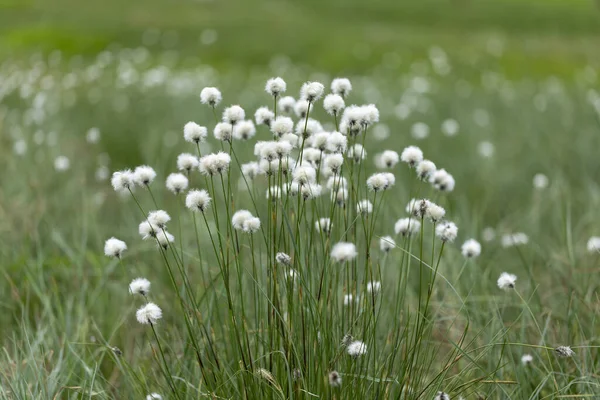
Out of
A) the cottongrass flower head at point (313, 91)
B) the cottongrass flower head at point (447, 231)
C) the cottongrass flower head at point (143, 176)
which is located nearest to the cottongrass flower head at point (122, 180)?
the cottongrass flower head at point (143, 176)

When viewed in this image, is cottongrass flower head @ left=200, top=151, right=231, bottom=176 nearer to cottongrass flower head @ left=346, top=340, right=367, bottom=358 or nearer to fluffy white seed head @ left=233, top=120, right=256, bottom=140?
fluffy white seed head @ left=233, top=120, right=256, bottom=140

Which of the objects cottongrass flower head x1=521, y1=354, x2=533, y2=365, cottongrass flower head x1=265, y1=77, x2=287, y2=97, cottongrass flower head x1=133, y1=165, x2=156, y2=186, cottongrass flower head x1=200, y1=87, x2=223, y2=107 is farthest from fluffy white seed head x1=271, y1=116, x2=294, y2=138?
cottongrass flower head x1=521, y1=354, x2=533, y2=365

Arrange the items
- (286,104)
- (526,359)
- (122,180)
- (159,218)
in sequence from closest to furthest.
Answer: (159,218), (122,180), (526,359), (286,104)

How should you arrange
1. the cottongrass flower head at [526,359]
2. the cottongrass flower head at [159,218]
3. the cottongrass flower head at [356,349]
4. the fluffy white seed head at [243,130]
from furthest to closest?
1. the cottongrass flower head at [526,359]
2. the fluffy white seed head at [243,130]
3. the cottongrass flower head at [159,218]
4. the cottongrass flower head at [356,349]

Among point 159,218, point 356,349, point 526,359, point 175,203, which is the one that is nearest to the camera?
point 356,349

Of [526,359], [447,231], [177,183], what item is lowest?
[526,359]

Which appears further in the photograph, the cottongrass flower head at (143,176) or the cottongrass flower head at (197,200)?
the cottongrass flower head at (143,176)

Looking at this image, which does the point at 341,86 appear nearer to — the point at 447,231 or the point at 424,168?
the point at 424,168

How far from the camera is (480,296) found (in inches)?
110

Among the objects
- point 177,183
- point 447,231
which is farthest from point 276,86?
point 447,231

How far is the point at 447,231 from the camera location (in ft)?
6.81

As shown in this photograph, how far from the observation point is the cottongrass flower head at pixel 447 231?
206 centimetres

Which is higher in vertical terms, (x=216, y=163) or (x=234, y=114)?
(x=234, y=114)

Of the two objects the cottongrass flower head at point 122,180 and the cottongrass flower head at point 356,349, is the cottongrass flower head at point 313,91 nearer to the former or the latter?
the cottongrass flower head at point 122,180
